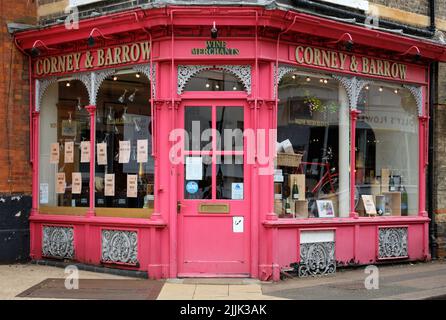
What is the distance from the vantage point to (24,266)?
1098 centimetres

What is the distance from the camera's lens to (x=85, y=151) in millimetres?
10992

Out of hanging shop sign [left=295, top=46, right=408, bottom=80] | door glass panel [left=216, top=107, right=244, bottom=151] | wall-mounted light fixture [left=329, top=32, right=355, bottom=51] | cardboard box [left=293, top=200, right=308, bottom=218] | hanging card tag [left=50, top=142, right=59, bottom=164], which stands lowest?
cardboard box [left=293, top=200, right=308, bottom=218]

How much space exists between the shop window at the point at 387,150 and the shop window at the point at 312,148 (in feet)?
1.42

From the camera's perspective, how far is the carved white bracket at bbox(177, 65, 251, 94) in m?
9.81

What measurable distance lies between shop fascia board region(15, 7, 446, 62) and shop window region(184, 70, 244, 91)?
2.57ft

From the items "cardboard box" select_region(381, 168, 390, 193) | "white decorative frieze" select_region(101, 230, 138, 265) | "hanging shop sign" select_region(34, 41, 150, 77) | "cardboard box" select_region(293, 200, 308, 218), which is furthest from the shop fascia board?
"white decorative frieze" select_region(101, 230, 138, 265)

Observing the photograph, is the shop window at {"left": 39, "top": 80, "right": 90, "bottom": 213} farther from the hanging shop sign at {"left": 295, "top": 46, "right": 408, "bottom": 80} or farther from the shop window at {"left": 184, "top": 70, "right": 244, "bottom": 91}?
the hanging shop sign at {"left": 295, "top": 46, "right": 408, "bottom": 80}

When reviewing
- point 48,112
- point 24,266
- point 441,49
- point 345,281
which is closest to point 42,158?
point 48,112

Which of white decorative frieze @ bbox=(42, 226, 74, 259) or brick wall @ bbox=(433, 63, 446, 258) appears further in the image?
brick wall @ bbox=(433, 63, 446, 258)

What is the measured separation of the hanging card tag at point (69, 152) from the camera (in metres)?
11.3

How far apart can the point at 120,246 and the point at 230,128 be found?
2587 millimetres

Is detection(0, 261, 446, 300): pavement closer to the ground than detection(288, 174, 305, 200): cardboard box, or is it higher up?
closer to the ground

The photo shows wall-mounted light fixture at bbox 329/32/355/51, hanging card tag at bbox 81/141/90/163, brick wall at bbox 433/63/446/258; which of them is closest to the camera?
wall-mounted light fixture at bbox 329/32/355/51

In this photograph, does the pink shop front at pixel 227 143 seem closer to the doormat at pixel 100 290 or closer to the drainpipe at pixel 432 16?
the doormat at pixel 100 290
